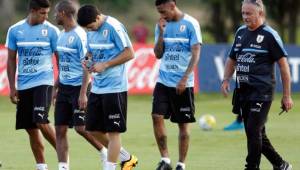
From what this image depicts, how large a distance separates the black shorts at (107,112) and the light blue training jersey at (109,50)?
0.09 metres

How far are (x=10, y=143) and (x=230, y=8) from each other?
76.6ft

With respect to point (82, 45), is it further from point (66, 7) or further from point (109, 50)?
point (109, 50)

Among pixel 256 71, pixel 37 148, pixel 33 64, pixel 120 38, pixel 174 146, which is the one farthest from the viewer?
pixel 174 146

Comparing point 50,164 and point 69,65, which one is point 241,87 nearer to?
point 69,65

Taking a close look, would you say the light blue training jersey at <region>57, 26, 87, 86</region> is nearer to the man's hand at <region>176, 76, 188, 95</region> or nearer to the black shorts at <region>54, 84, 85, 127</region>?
the black shorts at <region>54, 84, 85, 127</region>

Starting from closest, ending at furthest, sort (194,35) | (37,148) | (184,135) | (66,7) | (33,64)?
1. (66,7)
2. (33,64)
3. (37,148)
4. (194,35)
5. (184,135)

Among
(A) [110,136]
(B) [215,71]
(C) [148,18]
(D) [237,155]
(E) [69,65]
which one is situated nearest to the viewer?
(A) [110,136]

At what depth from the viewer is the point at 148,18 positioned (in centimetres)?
7262

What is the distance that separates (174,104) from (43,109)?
204cm

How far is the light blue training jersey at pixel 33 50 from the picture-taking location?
14.2m

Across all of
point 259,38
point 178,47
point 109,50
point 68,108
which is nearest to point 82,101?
point 68,108

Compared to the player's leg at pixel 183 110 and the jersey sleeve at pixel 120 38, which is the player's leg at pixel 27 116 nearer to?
the jersey sleeve at pixel 120 38

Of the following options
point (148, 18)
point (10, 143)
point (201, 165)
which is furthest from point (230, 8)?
point (148, 18)

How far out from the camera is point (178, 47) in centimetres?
1480
